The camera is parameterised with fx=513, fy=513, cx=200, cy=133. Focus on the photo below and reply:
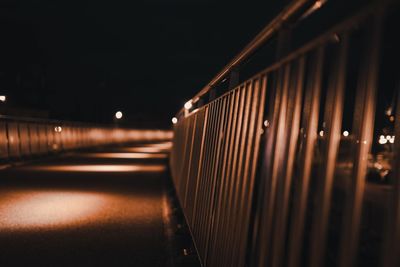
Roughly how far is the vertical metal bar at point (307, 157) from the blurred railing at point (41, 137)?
22195 millimetres

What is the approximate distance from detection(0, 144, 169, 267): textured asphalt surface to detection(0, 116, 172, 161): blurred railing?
6.12 m

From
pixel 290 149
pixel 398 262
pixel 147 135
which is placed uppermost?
pixel 290 149

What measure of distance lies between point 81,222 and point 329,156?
327 inches

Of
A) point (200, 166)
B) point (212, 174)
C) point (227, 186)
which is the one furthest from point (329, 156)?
point (200, 166)

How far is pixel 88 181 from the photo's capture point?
57.8 feet

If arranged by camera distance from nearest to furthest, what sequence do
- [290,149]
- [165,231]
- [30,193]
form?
[290,149], [165,231], [30,193]

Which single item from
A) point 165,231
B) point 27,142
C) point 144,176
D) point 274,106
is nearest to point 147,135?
point 27,142

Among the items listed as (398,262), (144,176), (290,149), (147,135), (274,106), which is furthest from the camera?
(147,135)

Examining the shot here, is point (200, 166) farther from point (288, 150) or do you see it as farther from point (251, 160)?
point (288, 150)

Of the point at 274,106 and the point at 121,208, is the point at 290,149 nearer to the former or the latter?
the point at 274,106

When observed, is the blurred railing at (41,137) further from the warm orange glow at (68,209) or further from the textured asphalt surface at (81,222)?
the warm orange glow at (68,209)

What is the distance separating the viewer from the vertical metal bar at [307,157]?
2490mm

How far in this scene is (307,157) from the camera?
2.51m

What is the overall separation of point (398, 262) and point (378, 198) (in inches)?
672
